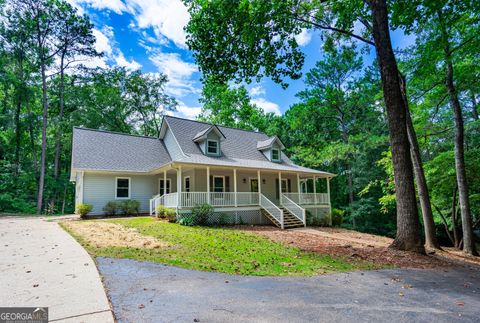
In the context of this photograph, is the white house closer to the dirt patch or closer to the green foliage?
the green foliage

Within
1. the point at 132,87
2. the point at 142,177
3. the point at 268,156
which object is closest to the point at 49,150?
the point at 132,87

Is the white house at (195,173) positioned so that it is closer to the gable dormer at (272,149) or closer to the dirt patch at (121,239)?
the gable dormer at (272,149)

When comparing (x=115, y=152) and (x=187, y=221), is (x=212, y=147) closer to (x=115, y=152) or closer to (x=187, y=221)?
(x=187, y=221)

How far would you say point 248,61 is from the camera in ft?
35.1

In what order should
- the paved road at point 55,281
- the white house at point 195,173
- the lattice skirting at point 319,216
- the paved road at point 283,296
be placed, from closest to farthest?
the paved road at point 55,281 < the paved road at point 283,296 < the white house at point 195,173 < the lattice skirting at point 319,216

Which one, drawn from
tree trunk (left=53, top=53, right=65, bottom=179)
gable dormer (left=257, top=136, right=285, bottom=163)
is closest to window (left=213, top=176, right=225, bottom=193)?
gable dormer (left=257, top=136, right=285, bottom=163)

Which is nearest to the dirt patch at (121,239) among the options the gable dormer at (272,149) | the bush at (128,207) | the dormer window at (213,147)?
the bush at (128,207)

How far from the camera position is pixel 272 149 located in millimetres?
20703

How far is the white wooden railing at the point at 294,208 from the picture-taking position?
620 inches

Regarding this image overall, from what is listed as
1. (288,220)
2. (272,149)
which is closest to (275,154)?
(272,149)

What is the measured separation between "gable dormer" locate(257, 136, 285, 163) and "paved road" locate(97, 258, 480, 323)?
15.1 metres

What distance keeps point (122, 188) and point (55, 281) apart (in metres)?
14.5

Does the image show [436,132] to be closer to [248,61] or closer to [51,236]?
[248,61]

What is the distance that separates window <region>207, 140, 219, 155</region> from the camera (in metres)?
17.6
